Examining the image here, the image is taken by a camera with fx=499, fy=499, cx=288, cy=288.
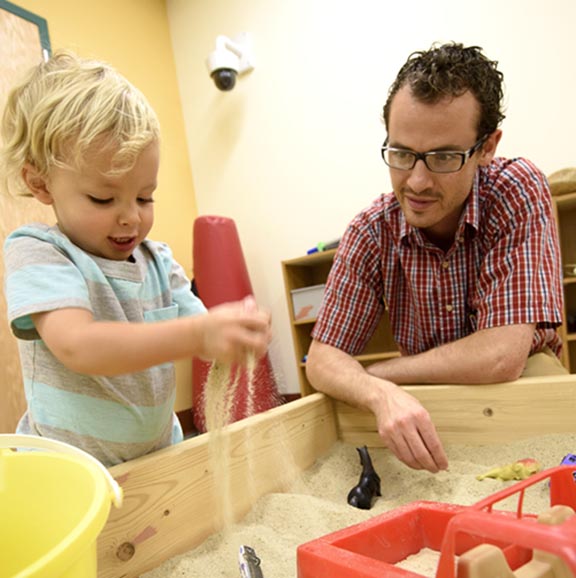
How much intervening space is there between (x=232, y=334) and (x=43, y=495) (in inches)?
8.4

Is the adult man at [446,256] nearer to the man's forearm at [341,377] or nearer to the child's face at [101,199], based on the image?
the man's forearm at [341,377]

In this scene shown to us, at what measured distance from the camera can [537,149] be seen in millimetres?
2213

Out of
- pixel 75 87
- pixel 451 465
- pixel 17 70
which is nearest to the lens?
pixel 75 87

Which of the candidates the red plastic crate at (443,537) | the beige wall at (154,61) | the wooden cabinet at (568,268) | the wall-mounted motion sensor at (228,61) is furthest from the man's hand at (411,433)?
the wall-mounted motion sensor at (228,61)

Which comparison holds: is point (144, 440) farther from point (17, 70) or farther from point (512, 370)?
point (17, 70)

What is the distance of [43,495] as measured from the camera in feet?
1.40

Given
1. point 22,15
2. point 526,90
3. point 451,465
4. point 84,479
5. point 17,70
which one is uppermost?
point 22,15

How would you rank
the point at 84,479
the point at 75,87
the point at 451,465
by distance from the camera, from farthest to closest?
1. the point at 451,465
2. the point at 75,87
3. the point at 84,479

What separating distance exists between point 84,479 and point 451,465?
62 centimetres

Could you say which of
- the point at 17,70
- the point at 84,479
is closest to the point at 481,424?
the point at 84,479

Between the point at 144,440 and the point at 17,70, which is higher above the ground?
the point at 17,70

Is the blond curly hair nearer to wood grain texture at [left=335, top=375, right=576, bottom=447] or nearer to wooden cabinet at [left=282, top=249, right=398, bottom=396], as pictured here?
wood grain texture at [left=335, top=375, right=576, bottom=447]

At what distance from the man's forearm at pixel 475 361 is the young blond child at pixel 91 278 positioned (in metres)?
0.50

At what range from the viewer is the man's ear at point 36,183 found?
639 mm
